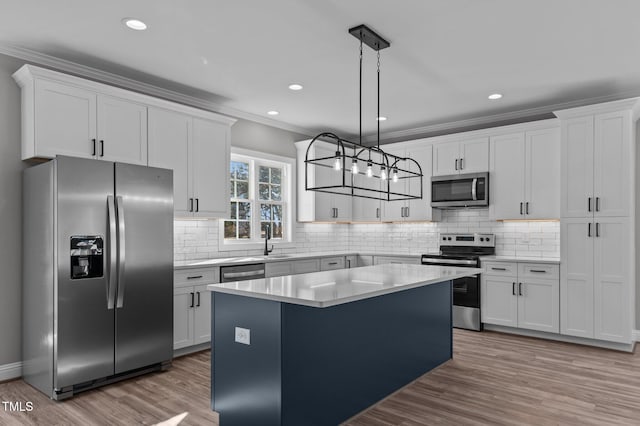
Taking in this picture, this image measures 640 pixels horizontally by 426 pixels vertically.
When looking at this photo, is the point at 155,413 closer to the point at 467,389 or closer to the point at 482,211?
the point at 467,389

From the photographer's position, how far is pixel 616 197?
4.66m

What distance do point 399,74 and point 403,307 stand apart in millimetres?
2305

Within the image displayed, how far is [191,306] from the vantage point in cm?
438

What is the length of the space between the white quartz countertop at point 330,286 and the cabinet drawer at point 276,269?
5.24ft

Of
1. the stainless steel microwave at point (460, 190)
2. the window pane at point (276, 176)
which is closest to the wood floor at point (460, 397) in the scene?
the stainless steel microwave at point (460, 190)

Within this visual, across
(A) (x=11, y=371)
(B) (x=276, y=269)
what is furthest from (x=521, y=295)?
(A) (x=11, y=371)

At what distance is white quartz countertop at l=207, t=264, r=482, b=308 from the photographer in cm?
240

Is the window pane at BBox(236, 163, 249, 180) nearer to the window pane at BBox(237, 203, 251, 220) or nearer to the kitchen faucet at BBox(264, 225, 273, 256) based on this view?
the window pane at BBox(237, 203, 251, 220)

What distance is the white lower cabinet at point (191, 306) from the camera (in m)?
4.26

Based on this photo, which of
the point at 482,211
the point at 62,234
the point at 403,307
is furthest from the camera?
the point at 482,211

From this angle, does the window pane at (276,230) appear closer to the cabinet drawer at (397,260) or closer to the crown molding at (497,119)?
the cabinet drawer at (397,260)

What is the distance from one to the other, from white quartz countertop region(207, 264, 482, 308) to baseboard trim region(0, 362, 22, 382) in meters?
2.24

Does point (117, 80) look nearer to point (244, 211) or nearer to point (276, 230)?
point (244, 211)

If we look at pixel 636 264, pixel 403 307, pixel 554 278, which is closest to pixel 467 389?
pixel 403 307
